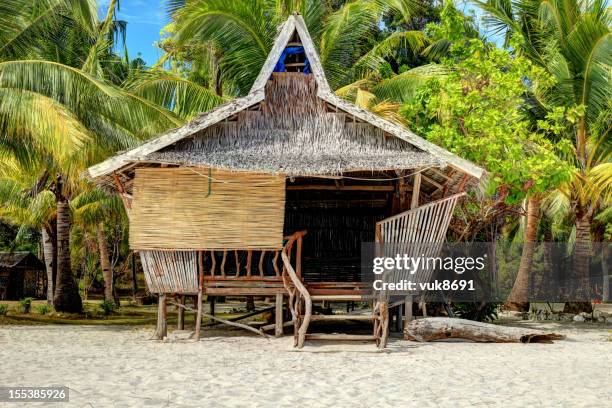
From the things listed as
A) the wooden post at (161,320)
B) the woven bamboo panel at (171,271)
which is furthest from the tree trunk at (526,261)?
the wooden post at (161,320)

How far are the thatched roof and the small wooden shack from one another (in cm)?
1646

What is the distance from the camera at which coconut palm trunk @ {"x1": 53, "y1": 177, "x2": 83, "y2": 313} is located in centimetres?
1548

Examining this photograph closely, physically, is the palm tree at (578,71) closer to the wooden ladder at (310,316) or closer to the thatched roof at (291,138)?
the thatched roof at (291,138)

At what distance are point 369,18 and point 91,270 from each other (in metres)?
16.1

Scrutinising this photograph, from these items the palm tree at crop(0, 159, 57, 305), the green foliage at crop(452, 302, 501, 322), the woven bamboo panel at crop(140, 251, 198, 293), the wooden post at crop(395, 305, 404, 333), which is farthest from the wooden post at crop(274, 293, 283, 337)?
the palm tree at crop(0, 159, 57, 305)

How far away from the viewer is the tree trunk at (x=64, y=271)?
15484 mm

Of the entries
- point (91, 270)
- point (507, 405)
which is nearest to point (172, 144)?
point (507, 405)

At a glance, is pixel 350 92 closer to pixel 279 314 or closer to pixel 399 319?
pixel 399 319

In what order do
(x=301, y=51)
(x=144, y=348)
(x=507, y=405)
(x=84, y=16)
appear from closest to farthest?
(x=507, y=405) < (x=144, y=348) < (x=301, y=51) < (x=84, y=16)

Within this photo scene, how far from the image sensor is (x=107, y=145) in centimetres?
1255

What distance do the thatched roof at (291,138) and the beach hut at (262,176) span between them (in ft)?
0.05

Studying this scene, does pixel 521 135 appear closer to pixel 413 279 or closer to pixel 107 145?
pixel 413 279

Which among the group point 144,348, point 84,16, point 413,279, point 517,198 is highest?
point 84,16

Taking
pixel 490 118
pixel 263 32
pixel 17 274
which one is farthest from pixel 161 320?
pixel 17 274
